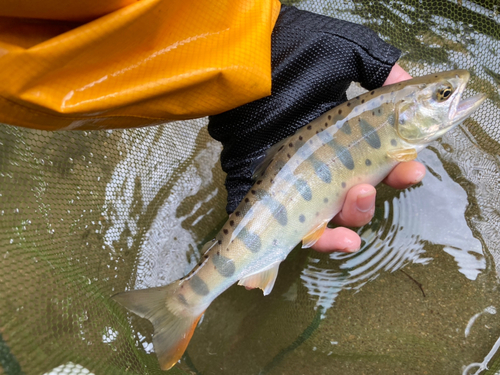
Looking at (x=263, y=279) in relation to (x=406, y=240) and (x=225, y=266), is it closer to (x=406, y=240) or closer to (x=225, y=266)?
(x=225, y=266)

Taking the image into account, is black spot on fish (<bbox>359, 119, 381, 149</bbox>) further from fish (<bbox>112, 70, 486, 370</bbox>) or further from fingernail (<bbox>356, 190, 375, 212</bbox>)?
fingernail (<bbox>356, 190, 375, 212</bbox>)

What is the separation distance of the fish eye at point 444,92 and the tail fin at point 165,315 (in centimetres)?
138

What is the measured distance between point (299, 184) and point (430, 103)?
666 millimetres

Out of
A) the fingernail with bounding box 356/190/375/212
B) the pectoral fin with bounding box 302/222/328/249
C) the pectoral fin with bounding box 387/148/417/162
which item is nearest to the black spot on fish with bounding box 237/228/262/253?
the pectoral fin with bounding box 302/222/328/249

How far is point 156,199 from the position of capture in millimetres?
2389


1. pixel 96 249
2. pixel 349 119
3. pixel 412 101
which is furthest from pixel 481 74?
pixel 96 249

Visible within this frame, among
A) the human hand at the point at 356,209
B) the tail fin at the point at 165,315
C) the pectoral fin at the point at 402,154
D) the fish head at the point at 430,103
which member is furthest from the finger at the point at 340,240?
the tail fin at the point at 165,315

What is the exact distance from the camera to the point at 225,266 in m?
1.53

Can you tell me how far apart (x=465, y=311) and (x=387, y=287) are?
0.40 meters

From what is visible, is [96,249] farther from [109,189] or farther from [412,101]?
[412,101]

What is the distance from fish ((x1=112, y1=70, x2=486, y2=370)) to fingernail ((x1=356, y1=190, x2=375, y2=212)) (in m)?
0.09

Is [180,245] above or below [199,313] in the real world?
below

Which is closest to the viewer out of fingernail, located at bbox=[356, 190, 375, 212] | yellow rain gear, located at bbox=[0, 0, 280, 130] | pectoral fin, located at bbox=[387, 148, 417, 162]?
yellow rain gear, located at bbox=[0, 0, 280, 130]

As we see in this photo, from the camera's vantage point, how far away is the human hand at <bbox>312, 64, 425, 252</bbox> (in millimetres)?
1551
